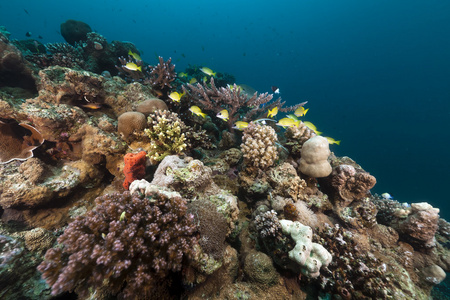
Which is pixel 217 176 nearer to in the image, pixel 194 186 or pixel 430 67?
pixel 194 186

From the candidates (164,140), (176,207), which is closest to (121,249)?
(176,207)

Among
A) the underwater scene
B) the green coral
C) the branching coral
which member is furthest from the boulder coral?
the green coral

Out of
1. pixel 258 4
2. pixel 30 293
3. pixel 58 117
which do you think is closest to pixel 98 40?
pixel 58 117

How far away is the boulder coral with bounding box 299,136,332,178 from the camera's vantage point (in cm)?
413

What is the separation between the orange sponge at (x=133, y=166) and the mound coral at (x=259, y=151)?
2.45m

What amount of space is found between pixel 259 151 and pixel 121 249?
3.26 metres

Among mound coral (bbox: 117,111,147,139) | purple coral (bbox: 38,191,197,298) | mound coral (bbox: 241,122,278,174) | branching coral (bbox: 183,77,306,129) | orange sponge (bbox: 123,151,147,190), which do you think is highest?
branching coral (bbox: 183,77,306,129)

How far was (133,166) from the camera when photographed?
12.3 feet

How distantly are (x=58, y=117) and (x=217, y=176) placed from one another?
4.06 meters

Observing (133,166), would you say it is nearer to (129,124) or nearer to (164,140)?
(164,140)

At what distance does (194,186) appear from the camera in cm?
332

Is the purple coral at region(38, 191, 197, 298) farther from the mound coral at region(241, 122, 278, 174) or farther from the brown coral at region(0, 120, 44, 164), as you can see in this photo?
the brown coral at region(0, 120, 44, 164)

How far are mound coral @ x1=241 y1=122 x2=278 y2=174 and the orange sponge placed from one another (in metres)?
2.45

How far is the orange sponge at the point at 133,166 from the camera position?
3670mm
